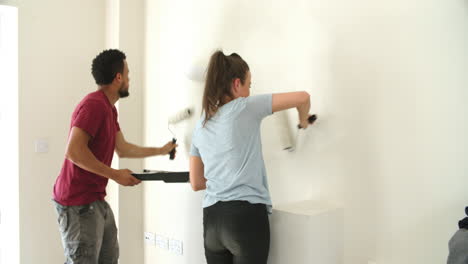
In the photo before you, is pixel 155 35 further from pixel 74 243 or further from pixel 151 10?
pixel 74 243

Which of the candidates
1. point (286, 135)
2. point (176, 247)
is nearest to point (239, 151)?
point (286, 135)

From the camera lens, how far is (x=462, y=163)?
1.32m

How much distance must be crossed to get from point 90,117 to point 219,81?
0.65 metres

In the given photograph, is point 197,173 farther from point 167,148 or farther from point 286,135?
point 167,148

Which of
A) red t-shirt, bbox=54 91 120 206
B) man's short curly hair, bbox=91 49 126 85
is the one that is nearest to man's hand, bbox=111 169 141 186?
red t-shirt, bbox=54 91 120 206

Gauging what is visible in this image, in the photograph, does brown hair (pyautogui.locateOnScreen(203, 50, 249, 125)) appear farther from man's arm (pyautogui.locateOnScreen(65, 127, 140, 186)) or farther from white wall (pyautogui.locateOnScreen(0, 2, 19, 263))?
white wall (pyautogui.locateOnScreen(0, 2, 19, 263))

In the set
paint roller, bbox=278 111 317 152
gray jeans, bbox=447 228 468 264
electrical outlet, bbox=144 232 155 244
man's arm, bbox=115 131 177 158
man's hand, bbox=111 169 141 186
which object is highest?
paint roller, bbox=278 111 317 152

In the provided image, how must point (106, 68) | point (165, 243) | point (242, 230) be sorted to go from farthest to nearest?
1. point (165, 243)
2. point (106, 68)
3. point (242, 230)

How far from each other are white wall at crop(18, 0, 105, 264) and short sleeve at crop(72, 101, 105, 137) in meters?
1.13

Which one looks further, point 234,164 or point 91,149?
point 91,149

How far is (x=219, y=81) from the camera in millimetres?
1525

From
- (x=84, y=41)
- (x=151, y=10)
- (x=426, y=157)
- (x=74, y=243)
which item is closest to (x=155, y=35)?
(x=151, y=10)

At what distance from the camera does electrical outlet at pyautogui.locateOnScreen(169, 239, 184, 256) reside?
2479mm

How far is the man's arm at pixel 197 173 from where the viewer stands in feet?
5.45
